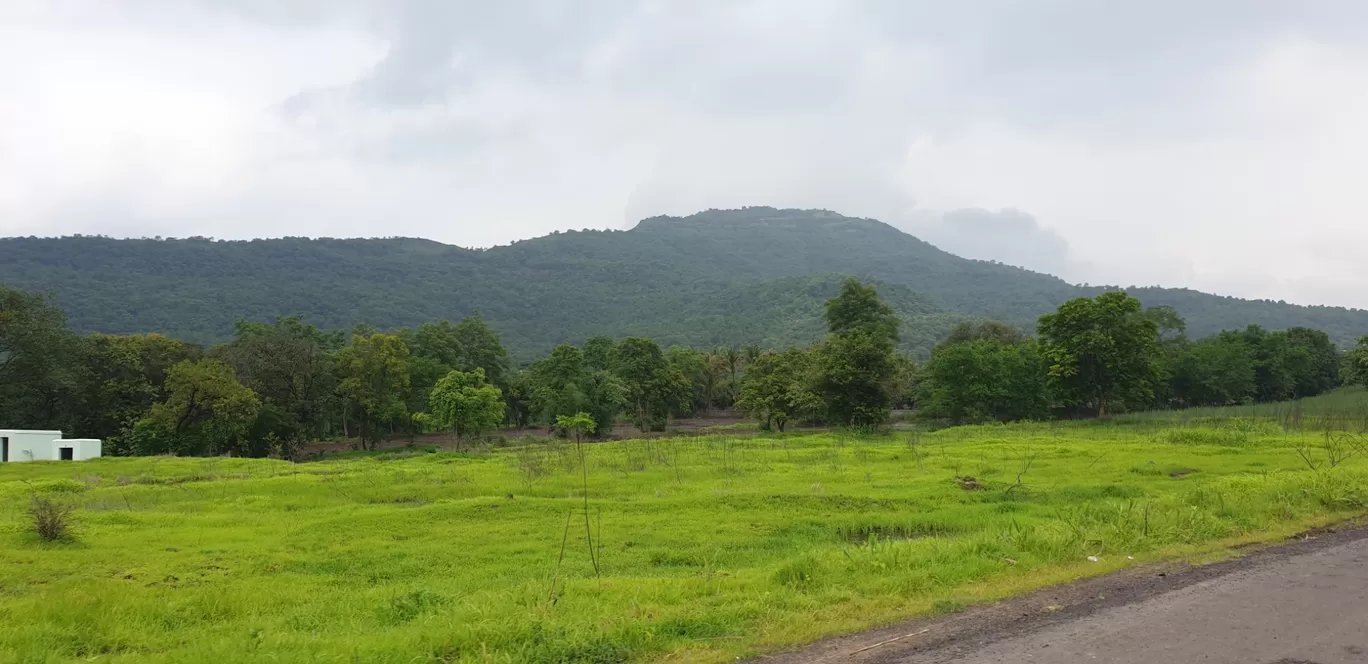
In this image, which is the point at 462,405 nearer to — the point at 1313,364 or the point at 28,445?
the point at 28,445

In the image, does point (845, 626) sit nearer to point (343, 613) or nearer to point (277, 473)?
point (343, 613)

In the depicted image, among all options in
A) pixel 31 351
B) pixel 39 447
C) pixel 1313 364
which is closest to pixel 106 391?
pixel 31 351

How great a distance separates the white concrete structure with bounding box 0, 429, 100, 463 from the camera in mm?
42281

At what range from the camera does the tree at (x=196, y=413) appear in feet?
151

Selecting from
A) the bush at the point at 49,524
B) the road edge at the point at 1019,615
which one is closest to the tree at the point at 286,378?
the bush at the point at 49,524

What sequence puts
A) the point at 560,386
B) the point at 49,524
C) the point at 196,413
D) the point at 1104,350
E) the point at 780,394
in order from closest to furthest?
the point at 49,524
the point at 196,413
the point at 1104,350
the point at 780,394
the point at 560,386

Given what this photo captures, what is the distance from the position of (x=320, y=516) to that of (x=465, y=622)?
11.9 metres

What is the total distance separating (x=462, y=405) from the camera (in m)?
47.3

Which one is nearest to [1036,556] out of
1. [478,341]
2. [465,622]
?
[465,622]

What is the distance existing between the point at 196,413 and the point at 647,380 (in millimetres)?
36385

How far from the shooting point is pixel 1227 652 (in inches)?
261

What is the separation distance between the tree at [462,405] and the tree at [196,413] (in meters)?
12.0

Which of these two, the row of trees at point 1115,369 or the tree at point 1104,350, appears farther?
the row of trees at point 1115,369

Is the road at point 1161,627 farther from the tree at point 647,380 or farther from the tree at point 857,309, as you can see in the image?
the tree at point 647,380
